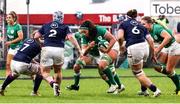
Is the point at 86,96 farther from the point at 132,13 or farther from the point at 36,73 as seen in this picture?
the point at 132,13

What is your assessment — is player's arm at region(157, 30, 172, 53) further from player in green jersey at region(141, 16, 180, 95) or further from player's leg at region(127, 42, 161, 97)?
player's leg at region(127, 42, 161, 97)

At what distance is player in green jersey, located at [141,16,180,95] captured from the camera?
2062cm

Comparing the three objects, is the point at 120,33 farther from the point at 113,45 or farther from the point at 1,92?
the point at 1,92

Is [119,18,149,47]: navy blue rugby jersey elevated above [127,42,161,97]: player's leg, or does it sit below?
above

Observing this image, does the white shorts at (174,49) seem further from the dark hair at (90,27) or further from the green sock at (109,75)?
the dark hair at (90,27)

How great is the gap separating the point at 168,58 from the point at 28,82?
705cm

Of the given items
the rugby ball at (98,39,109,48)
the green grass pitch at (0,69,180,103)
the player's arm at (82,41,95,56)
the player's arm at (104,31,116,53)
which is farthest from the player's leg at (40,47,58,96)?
the rugby ball at (98,39,109,48)

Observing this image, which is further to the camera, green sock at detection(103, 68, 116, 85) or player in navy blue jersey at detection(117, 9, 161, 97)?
green sock at detection(103, 68, 116, 85)

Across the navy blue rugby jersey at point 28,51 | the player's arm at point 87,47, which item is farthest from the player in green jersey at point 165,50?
the navy blue rugby jersey at point 28,51

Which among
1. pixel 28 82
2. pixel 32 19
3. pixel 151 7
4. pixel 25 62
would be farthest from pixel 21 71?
pixel 32 19

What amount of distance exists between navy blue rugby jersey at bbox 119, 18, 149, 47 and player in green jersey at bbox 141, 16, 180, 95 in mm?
462

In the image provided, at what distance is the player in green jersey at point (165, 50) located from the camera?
2062cm

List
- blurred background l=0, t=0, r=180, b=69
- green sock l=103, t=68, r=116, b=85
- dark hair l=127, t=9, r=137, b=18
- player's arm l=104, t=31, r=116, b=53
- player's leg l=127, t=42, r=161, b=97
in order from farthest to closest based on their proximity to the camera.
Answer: blurred background l=0, t=0, r=180, b=69
green sock l=103, t=68, r=116, b=85
player's arm l=104, t=31, r=116, b=53
dark hair l=127, t=9, r=137, b=18
player's leg l=127, t=42, r=161, b=97

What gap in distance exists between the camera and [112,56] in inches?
864
